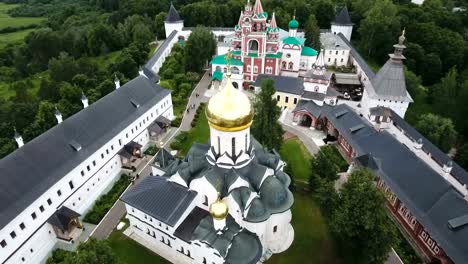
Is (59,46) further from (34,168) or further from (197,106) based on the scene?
(34,168)

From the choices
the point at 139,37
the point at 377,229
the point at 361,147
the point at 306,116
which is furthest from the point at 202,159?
the point at 139,37

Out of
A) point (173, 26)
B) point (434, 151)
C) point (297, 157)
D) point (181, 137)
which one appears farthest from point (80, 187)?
point (173, 26)

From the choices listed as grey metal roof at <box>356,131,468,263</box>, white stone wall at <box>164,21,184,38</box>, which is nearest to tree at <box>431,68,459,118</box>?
grey metal roof at <box>356,131,468,263</box>

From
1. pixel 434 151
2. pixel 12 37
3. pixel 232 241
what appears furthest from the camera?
pixel 12 37

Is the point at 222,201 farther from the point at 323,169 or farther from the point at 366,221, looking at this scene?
the point at 323,169

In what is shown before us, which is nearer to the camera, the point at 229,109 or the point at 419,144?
the point at 229,109

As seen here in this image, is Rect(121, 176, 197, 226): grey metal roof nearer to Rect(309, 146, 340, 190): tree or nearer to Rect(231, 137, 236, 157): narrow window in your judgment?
Rect(231, 137, 236, 157): narrow window

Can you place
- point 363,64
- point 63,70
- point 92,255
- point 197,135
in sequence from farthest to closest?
point 63,70, point 363,64, point 197,135, point 92,255

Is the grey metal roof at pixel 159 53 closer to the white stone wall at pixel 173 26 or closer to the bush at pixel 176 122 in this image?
the white stone wall at pixel 173 26
